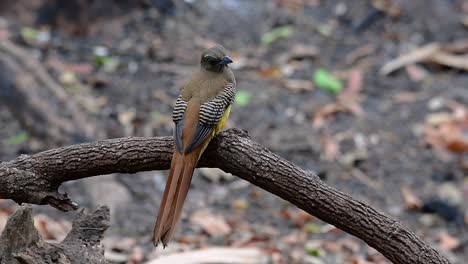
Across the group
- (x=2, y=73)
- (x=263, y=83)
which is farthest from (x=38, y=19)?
(x=263, y=83)

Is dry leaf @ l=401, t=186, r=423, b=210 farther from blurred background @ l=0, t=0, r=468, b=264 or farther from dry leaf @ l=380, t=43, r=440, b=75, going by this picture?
dry leaf @ l=380, t=43, r=440, b=75

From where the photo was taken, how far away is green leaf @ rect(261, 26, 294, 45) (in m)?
9.05

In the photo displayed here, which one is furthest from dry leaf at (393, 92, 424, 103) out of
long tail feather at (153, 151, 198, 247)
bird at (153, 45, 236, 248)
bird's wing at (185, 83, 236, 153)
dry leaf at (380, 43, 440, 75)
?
long tail feather at (153, 151, 198, 247)

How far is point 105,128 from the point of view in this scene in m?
7.02

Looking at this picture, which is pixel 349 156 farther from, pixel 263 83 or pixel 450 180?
pixel 263 83

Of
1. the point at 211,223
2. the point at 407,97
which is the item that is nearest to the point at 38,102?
the point at 211,223

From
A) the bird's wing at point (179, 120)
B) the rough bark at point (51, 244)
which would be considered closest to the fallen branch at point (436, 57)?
the bird's wing at point (179, 120)

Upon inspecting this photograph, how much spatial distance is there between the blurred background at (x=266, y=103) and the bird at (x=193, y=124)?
4.99 feet

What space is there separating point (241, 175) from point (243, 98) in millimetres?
4320

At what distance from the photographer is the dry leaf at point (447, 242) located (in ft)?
19.9

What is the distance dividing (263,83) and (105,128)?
1.96 meters

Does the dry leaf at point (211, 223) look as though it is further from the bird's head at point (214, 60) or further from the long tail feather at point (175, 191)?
the long tail feather at point (175, 191)

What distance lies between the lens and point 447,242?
20.0ft

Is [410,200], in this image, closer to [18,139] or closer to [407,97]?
[407,97]
